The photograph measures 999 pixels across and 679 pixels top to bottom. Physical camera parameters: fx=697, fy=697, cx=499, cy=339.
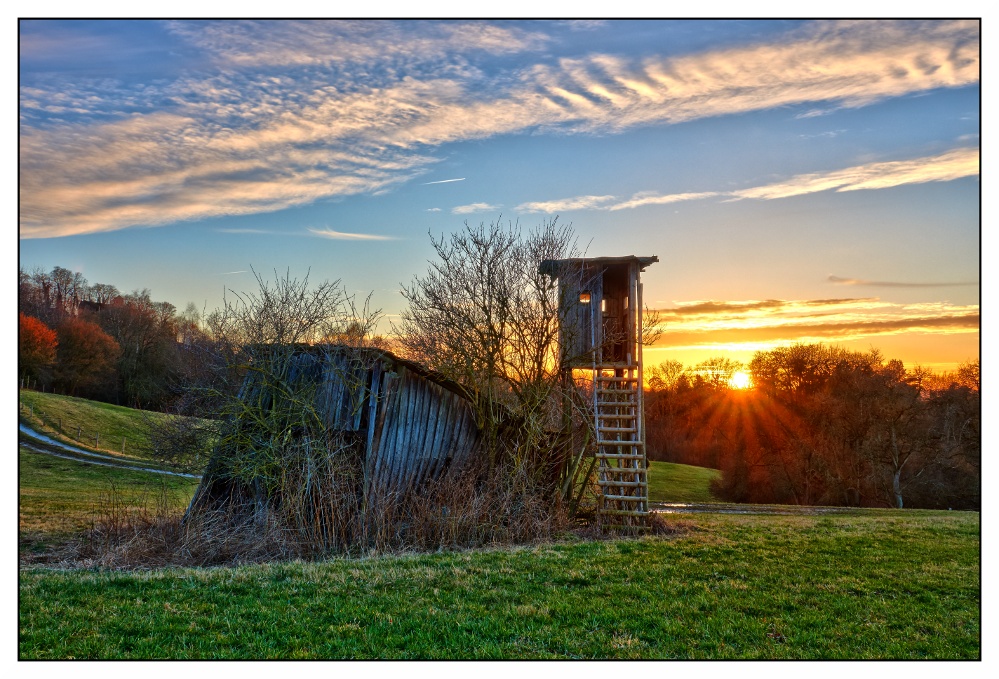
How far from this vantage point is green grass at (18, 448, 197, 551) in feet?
50.7

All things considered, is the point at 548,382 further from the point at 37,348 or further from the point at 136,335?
the point at 136,335

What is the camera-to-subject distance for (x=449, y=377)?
16.5 m

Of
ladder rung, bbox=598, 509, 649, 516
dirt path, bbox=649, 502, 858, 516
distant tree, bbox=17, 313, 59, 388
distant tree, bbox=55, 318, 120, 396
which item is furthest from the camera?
distant tree, bbox=55, 318, 120, 396

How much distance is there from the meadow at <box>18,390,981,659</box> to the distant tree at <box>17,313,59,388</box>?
103ft

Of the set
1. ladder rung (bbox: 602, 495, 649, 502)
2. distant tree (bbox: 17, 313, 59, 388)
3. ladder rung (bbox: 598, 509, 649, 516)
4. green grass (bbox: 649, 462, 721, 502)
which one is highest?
distant tree (bbox: 17, 313, 59, 388)

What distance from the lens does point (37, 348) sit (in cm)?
4244

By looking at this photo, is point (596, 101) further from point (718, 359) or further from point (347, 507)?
point (718, 359)

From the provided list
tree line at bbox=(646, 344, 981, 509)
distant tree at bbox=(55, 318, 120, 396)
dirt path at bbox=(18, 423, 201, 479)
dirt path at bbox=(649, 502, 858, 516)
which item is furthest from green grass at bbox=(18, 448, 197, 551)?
tree line at bbox=(646, 344, 981, 509)

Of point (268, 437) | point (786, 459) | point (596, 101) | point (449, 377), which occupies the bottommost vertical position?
point (786, 459)

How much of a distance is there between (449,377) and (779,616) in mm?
9412

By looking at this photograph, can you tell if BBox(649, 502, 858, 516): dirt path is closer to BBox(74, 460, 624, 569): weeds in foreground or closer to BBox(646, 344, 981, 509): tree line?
BBox(646, 344, 981, 509): tree line
